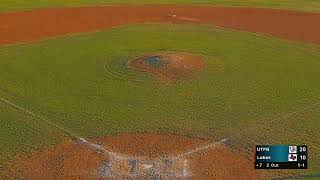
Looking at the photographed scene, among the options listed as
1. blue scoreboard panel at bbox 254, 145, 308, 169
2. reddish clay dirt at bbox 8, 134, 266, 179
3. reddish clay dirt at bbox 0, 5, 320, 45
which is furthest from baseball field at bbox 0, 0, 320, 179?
blue scoreboard panel at bbox 254, 145, 308, 169

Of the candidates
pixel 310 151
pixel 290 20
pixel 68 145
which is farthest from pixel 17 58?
pixel 290 20

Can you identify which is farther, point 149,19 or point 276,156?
point 149,19

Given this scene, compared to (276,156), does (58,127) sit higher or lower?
higher

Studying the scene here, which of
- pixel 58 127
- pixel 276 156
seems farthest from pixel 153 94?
pixel 276 156

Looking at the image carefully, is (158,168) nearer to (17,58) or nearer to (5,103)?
(5,103)

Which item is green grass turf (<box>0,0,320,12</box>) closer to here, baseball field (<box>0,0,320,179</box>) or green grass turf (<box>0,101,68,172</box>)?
baseball field (<box>0,0,320,179</box>)

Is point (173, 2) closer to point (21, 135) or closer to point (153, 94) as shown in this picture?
point (153, 94)
